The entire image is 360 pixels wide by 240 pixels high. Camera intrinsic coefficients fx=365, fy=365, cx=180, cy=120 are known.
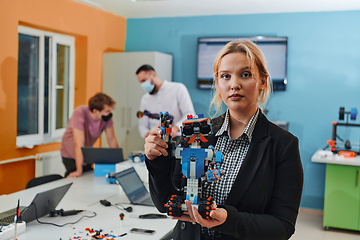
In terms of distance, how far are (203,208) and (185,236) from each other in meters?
0.18

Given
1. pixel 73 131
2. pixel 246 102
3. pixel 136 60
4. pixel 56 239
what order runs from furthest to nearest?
1. pixel 136 60
2. pixel 73 131
3. pixel 56 239
4. pixel 246 102

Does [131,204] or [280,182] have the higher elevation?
[280,182]

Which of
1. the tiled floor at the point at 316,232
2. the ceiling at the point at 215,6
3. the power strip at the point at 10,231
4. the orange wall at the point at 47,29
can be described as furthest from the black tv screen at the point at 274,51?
the power strip at the point at 10,231

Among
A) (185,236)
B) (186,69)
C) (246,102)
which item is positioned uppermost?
(186,69)

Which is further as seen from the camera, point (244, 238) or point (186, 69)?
point (186, 69)

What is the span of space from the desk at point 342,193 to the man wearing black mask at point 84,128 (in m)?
2.22

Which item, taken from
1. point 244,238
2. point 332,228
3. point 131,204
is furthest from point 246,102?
point 332,228

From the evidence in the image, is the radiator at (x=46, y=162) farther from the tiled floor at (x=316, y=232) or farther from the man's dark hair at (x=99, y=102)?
the tiled floor at (x=316, y=232)

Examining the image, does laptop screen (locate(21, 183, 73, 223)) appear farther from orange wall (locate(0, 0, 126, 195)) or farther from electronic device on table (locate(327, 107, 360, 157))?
electronic device on table (locate(327, 107, 360, 157))

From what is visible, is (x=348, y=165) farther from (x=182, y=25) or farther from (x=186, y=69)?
(x=182, y=25)

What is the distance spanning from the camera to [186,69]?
523 centimetres

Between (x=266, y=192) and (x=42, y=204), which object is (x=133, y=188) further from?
(x=266, y=192)

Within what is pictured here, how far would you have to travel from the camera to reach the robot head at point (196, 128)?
1.09 meters

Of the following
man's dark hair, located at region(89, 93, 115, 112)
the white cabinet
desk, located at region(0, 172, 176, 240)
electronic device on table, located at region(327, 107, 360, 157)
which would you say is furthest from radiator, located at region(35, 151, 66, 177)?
electronic device on table, located at region(327, 107, 360, 157)
